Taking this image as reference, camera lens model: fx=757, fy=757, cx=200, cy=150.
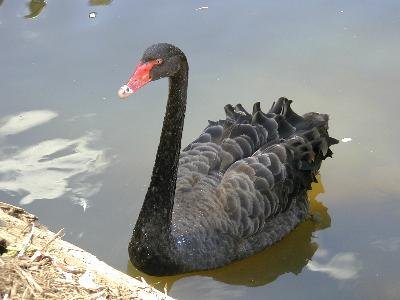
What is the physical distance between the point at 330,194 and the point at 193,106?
1.24 meters

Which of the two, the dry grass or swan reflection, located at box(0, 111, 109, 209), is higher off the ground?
the dry grass

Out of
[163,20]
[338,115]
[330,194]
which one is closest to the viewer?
[330,194]

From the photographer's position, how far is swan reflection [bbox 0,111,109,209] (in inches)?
192

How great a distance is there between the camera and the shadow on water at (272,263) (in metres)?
4.33

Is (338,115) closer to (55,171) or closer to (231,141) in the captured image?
(231,141)

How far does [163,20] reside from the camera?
258 inches

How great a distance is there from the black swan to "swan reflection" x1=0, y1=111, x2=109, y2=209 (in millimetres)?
734

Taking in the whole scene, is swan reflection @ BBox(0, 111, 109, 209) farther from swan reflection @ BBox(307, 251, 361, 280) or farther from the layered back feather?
swan reflection @ BBox(307, 251, 361, 280)

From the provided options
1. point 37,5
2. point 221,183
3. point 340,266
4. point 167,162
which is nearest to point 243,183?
point 221,183

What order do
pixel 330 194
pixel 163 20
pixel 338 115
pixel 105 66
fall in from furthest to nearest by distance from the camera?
pixel 163 20, pixel 105 66, pixel 338 115, pixel 330 194

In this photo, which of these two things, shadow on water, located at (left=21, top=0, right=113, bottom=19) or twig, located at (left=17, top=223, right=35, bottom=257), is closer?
twig, located at (left=17, top=223, right=35, bottom=257)

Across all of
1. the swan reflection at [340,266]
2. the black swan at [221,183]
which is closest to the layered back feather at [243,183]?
the black swan at [221,183]

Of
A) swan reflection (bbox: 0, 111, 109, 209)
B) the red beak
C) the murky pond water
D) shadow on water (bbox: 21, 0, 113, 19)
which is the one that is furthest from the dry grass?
shadow on water (bbox: 21, 0, 113, 19)

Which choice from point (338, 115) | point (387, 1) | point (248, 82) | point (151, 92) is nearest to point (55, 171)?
point (151, 92)
